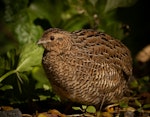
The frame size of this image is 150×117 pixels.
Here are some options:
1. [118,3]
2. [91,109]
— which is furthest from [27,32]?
[91,109]

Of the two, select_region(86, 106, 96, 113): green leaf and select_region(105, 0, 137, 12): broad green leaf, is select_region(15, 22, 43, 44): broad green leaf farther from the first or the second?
select_region(86, 106, 96, 113): green leaf

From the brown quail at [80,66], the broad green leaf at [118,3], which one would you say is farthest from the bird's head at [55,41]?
the broad green leaf at [118,3]

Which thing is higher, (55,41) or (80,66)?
(55,41)

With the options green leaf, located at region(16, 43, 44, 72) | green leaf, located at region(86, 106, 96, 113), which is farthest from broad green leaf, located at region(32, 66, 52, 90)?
green leaf, located at region(86, 106, 96, 113)

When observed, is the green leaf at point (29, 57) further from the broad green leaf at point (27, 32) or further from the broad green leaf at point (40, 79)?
the broad green leaf at point (27, 32)

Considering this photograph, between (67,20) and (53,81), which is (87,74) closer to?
(53,81)

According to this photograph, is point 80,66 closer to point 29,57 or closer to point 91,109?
point 91,109

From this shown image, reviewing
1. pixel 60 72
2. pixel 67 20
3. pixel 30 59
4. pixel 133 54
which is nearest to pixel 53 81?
pixel 60 72
